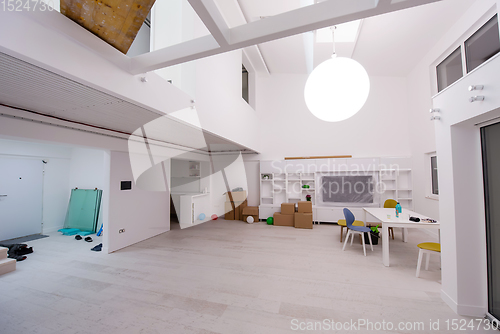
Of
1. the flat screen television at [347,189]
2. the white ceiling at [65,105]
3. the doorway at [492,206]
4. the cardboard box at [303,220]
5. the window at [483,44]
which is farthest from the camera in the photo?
the flat screen television at [347,189]

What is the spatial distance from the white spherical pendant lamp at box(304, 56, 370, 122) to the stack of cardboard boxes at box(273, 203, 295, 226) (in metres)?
3.21

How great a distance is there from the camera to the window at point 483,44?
129 inches

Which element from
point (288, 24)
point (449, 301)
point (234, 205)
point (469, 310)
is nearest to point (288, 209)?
point (234, 205)

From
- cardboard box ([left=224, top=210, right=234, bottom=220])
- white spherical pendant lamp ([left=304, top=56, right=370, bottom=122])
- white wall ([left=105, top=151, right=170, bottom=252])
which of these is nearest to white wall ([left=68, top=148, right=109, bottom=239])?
white wall ([left=105, top=151, right=170, bottom=252])

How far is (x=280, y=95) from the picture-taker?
747 centimetres

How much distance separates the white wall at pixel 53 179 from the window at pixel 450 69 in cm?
1002

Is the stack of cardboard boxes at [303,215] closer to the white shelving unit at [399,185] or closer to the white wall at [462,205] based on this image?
the white shelving unit at [399,185]

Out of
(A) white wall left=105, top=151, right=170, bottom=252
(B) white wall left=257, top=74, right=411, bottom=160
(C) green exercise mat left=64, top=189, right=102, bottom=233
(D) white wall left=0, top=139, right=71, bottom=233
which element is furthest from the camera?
(B) white wall left=257, top=74, right=411, bottom=160

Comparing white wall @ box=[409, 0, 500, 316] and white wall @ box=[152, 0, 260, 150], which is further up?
white wall @ box=[152, 0, 260, 150]

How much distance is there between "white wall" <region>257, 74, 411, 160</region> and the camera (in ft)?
21.5

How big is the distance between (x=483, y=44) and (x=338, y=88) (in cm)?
237

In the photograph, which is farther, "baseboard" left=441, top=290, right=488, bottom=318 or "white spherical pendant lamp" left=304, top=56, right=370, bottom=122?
"white spherical pendant lamp" left=304, top=56, right=370, bottom=122

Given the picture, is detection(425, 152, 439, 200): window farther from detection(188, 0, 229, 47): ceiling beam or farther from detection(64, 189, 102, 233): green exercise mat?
detection(64, 189, 102, 233): green exercise mat

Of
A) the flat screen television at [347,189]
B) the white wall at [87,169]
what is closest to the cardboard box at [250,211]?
the flat screen television at [347,189]
